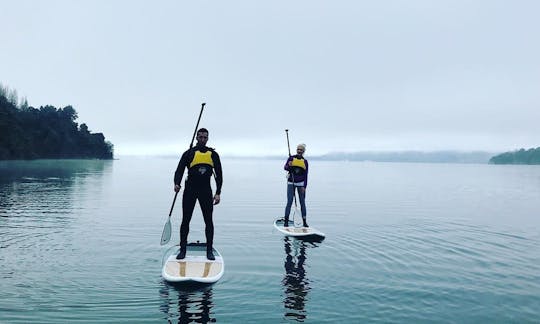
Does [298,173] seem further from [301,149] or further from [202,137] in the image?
[202,137]

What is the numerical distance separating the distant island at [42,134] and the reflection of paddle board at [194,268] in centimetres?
11100

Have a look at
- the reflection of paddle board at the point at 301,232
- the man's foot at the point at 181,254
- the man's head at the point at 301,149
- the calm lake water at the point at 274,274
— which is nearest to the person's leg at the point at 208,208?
the man's foot at the point at 181,254

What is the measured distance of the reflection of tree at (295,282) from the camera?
25.1 feet

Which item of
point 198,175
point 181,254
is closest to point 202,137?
point 198,175

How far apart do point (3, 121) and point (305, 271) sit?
115 m

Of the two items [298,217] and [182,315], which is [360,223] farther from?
[182,315]

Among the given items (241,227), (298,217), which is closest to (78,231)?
(241,227)

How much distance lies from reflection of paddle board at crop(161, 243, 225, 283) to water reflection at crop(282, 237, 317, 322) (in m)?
→ 1.66

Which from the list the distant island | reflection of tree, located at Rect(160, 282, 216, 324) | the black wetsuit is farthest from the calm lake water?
the distant island

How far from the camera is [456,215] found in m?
24.6

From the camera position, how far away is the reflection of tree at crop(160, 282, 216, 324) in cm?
717

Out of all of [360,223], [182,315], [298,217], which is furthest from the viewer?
[360,223]

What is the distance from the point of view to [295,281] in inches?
380

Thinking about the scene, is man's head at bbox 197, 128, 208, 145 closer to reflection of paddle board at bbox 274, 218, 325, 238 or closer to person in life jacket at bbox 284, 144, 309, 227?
person in life jacket at bbox 284, 144, 309, 227
